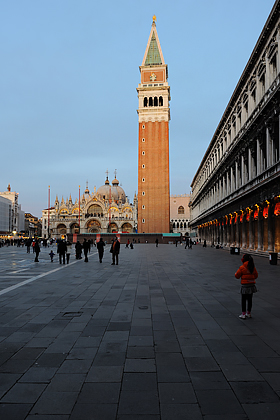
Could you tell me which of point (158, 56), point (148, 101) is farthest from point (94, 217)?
point (158, 56)

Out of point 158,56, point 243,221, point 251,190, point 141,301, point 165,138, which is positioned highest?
point 158,56

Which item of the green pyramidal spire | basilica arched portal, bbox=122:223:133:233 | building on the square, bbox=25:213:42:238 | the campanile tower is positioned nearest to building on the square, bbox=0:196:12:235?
basilica arched portal, bbox=122:223:133:233

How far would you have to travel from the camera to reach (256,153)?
27.1 m

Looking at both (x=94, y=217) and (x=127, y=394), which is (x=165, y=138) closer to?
(x=94, y=217)

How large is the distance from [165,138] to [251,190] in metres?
58.3

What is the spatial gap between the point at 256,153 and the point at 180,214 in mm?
82800

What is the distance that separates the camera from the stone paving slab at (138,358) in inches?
142

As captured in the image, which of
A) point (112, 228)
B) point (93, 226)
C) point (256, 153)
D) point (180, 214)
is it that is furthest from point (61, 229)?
point (256, 153)

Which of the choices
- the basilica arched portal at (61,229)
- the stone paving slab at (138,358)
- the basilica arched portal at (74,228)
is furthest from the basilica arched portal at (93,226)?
the stone paving slab at (138,358)

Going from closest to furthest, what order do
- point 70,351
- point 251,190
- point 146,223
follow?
point 70,351 → point 251,190 → point 146,223

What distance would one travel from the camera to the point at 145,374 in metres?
4.43

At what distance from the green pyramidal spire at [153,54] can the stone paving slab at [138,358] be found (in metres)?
90.0

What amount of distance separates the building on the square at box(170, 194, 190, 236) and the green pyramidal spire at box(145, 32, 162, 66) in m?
43.0

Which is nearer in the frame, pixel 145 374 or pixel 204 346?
pixel 145 374
